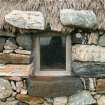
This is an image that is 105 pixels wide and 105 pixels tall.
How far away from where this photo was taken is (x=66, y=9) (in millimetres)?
2453

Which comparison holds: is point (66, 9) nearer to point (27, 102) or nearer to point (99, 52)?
point (99, 52)

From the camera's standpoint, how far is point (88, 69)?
2.53 m

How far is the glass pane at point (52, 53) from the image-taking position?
262cm

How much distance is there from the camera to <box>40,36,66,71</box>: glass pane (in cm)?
262

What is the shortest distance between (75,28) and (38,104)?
706 millimetres

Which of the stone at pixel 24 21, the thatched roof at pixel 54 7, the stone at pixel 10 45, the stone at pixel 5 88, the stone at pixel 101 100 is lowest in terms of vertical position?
the stone at pixel 101 100

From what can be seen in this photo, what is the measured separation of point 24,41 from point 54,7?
0.37m

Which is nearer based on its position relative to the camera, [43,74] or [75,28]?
[75,28]

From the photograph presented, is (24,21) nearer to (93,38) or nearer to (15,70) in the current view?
(15,70)

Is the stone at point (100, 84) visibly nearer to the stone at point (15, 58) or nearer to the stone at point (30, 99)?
the stone at point (30, 99)

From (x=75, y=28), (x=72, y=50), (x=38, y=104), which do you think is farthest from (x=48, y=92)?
(x=75, y=28)

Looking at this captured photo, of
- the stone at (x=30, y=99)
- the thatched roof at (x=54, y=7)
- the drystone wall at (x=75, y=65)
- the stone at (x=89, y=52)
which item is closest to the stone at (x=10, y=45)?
the drystone wall at (x=75, y=65)

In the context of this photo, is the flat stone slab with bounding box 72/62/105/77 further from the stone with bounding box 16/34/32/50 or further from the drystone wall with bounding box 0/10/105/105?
the stone with bounding box 16/34/32/50

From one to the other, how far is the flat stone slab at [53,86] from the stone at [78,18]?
0.46 metres
